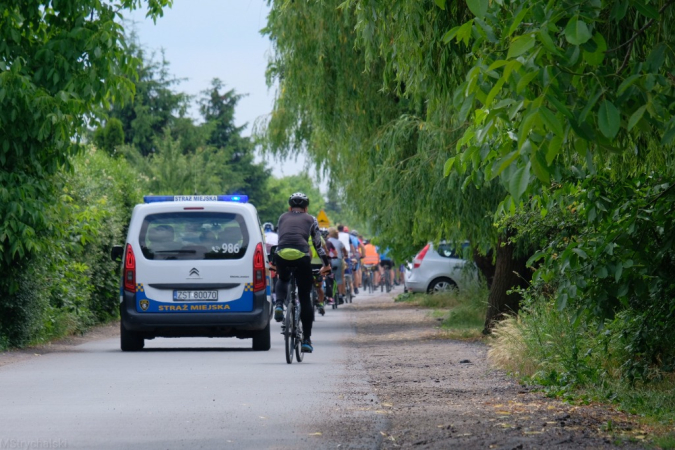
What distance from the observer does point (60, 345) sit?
17.0 meters

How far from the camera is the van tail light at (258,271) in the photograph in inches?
611

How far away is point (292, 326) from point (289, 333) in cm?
12

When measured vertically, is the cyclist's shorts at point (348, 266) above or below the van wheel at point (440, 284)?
above

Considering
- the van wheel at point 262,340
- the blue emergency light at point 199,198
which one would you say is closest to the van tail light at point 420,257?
the blue emergency light at point 199,198

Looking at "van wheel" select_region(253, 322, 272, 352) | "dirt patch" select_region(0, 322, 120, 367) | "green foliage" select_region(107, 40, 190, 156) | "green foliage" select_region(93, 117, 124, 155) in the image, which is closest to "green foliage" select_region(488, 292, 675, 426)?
"van wheel" select_region(253, 322, 272, 352)

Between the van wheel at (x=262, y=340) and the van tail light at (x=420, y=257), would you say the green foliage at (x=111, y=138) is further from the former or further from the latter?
the van wheel at (x=262, y=340)

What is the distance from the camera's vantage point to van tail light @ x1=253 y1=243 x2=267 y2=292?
1552cm

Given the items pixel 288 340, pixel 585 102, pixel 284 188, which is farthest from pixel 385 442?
pixel 284 188

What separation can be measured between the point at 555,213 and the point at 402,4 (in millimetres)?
3268

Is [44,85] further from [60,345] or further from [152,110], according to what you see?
[152,110]

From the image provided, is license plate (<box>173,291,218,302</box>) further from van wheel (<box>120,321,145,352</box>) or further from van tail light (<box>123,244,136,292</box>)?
van wheel (<box>120,321,145,352</box>)

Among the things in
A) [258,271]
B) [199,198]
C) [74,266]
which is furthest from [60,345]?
[258,271]

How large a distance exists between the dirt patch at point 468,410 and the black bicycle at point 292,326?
2.55ft

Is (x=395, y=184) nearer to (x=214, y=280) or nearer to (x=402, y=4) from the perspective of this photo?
(x=214, y=280)
